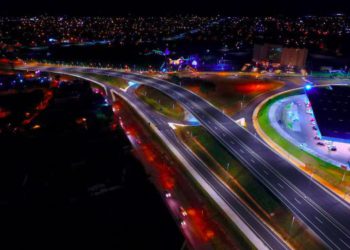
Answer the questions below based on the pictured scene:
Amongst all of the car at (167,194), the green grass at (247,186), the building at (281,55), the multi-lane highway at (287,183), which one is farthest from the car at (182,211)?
the building at (281,55)

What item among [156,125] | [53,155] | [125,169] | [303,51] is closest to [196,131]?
[156,125]

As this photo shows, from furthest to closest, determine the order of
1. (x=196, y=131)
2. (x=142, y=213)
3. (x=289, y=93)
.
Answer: (x=289, y=93) < (x=196, y=131) < (x=142, y=213)

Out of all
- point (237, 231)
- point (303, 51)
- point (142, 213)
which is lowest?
point (237, 231)

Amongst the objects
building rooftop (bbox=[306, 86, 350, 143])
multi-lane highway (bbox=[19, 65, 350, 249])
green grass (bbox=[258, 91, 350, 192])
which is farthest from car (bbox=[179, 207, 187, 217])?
building rooftop (bbox=[306, 86, 350, 143])

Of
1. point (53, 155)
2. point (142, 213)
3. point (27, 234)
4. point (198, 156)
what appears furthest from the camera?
point (198, 156)

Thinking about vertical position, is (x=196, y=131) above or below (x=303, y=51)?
below

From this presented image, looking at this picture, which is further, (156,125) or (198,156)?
(156,125)

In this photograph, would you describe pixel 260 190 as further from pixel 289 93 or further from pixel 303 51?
pixel 303 51

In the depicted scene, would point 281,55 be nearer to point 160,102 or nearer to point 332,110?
point 332,110

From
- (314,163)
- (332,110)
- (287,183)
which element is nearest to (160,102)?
(332,110)
